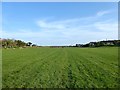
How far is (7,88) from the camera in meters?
11.0

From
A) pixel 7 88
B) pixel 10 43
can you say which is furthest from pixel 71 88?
pixel 10 43

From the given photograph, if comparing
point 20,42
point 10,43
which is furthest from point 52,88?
point 20,42

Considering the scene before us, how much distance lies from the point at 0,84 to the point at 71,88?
12.9 ft

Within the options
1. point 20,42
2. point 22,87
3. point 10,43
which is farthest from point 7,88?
point 20,42

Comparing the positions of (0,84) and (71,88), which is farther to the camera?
(0,84)

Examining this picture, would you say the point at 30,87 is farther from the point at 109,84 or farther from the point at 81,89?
the point at 109,84

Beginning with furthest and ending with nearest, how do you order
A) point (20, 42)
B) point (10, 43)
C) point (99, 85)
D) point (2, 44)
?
point (20, 42) < point (10, 43) < point (2, 44) < point (99, 85)

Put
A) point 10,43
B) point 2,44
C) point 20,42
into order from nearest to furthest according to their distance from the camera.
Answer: point 2,44
point 10,43
point 20,42

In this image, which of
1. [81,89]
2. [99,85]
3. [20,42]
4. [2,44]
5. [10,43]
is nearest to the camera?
[81,89]

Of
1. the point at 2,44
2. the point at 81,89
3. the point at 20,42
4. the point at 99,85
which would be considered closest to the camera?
the point at 81,89

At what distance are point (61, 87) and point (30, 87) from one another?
154 centimetres

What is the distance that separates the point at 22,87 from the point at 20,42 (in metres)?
183

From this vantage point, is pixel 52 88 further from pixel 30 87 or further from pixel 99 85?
pixel 99 85

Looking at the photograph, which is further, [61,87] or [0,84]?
[0,84]
